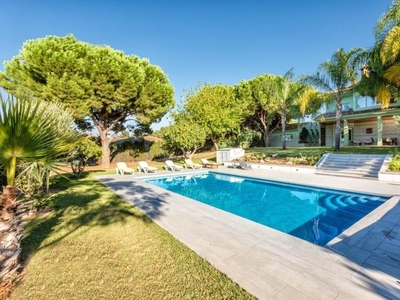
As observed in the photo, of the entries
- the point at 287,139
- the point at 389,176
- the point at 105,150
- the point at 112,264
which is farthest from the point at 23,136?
the point at 287,139

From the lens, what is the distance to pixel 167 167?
1808cm

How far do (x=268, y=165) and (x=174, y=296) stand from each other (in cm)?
1542

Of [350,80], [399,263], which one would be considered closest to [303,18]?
[350,80]

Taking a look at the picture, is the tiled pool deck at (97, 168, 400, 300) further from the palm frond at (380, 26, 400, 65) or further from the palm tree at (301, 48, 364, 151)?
the palm tree at (301, 48, 364, 151)

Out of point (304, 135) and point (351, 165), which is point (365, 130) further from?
point (351, 165)

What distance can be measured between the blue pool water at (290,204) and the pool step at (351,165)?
411 centimetres

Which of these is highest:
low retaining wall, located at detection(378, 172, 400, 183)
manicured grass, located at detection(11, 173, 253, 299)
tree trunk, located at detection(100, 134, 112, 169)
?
tree trunk, located at detection(100, 134, 112, 169)

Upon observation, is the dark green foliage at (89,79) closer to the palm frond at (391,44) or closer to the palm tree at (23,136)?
the palm tree at (23,136)

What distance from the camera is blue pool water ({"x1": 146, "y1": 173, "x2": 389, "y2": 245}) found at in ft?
21.9

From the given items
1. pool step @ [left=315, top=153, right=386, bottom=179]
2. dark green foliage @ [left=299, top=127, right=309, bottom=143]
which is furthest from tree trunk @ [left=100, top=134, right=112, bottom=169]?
dark green foliage @ [left=299, top=127, right=309, bottom=143]

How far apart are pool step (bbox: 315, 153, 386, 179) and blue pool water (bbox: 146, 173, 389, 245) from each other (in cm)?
411

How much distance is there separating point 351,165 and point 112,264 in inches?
617

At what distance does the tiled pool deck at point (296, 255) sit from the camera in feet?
10.2

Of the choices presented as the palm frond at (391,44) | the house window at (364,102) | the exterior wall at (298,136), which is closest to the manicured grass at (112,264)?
the palm frond at (391,44)
